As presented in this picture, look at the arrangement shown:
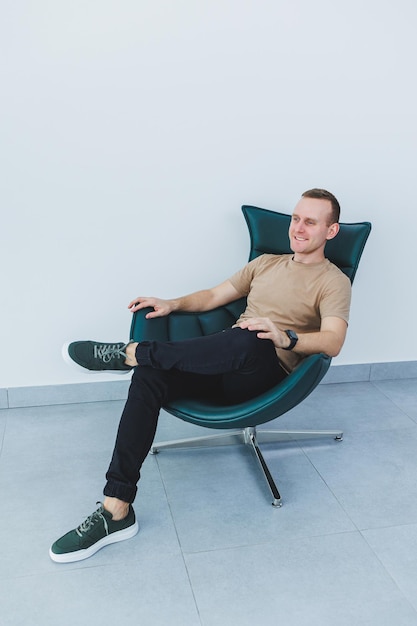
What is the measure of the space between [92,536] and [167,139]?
1636 mm

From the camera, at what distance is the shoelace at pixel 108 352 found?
223 centimetres

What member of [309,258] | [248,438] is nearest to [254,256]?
[309,258]

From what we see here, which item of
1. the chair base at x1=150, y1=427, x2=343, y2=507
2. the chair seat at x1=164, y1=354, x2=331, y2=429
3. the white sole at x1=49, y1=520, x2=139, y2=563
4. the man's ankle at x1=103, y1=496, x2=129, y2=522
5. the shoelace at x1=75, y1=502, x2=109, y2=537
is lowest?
the white sole at x1=49, y1=520, x2=139, y2=563

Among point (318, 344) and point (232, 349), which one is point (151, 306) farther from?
point (318, 344)

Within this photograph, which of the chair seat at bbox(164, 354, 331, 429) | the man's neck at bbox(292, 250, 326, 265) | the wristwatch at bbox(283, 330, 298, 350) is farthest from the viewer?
the man's neck at bbox(292, 250, 326, 265)

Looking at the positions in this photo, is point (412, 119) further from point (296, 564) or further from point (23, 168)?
point (296, 564)

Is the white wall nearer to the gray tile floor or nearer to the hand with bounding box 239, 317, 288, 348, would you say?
the gray tile floor

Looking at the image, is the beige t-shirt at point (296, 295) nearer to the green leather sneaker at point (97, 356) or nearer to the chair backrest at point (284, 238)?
the chair backrest at point (284, 238)

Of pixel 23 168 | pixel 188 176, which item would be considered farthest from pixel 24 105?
pixel 188 176

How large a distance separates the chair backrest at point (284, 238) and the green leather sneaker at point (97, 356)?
80 centimetres

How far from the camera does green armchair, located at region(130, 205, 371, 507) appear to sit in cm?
210

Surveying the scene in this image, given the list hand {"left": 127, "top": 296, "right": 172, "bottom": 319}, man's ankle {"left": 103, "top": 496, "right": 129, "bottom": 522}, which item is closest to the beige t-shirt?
hand {"left": 127, "top": 296, "right": 172, "bottom": 319}

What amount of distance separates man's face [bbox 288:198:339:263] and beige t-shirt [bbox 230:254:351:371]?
0.27ft

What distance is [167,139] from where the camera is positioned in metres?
2.78
